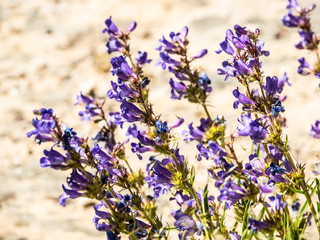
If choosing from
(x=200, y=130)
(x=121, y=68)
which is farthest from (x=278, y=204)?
(x=121, y=68)

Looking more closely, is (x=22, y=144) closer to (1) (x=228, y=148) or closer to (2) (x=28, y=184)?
(2) (x=28, y=184)

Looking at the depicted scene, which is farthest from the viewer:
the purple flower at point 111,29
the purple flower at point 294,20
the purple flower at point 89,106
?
the purple flower at point 89,106

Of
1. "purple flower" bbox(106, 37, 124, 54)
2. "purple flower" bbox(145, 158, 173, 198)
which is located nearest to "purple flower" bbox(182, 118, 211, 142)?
"purple flower" bbox(145, 158, 173, 198)

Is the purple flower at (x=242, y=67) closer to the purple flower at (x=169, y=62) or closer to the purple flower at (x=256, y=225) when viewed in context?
the purple flower at (x=169, y=62)

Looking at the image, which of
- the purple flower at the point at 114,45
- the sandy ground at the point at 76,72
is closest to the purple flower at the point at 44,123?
the purple flower at the point at 114,45

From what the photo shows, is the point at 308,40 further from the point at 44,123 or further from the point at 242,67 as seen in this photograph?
the point at 44,123

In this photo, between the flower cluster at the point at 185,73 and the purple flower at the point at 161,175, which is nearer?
the flower cluster at the point at 185,73
